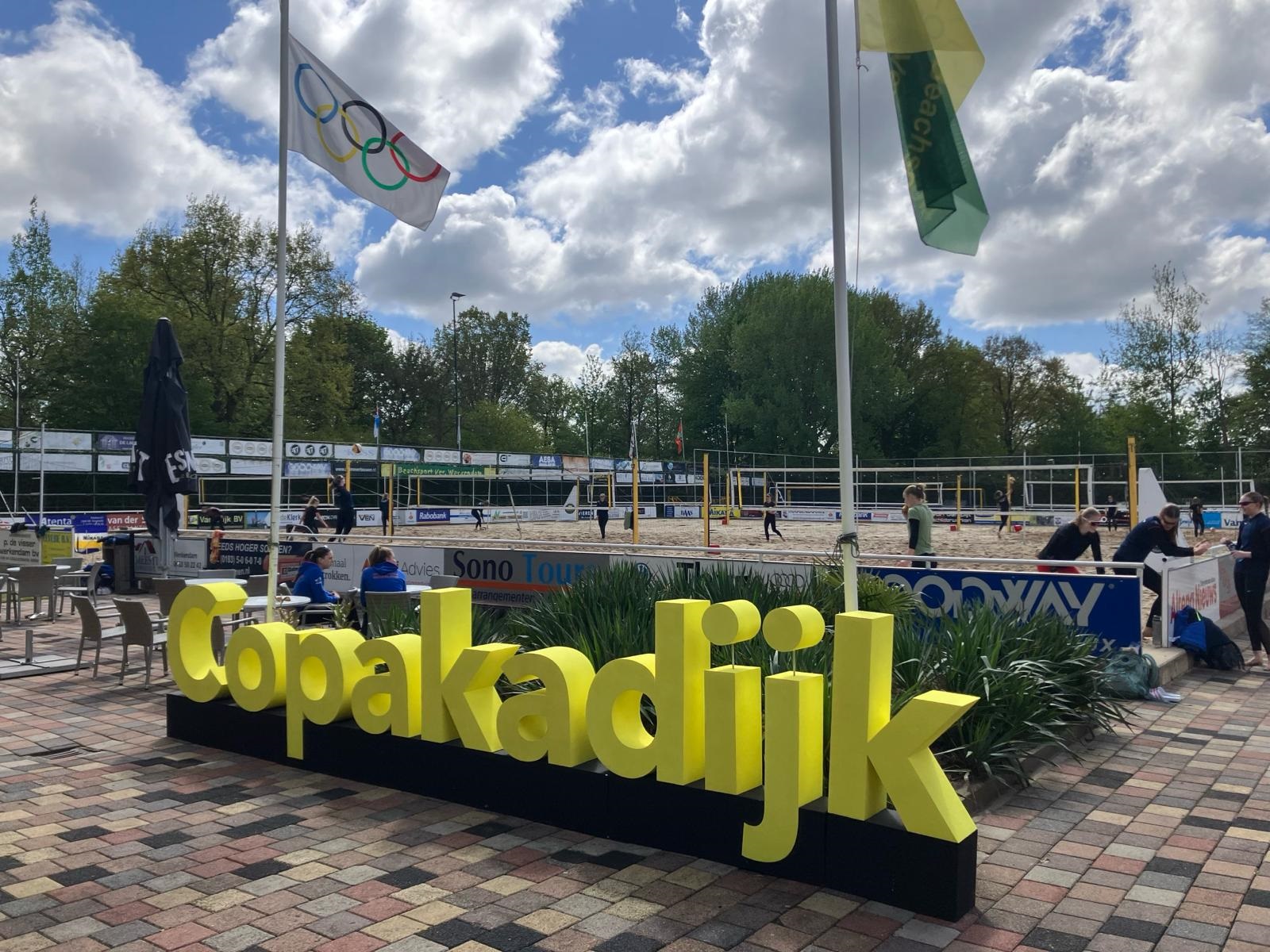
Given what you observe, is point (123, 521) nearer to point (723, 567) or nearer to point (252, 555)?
point (252, 555)

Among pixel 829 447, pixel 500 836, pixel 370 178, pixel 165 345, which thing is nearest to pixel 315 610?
pixel 165 345

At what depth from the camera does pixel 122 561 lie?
16641 millimetres

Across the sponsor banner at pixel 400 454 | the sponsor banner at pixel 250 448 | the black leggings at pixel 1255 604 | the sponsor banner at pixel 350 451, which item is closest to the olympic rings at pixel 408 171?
the black leggings at pixel 1255 604

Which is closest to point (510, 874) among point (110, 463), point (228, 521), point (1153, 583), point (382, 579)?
point (382, 579)

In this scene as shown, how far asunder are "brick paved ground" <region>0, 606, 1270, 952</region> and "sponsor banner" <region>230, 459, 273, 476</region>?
31.2m

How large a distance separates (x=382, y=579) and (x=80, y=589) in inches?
254

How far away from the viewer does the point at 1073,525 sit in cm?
974

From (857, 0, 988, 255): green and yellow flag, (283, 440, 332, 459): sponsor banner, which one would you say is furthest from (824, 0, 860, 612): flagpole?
(283, 440, 332, 459): sponsor banner

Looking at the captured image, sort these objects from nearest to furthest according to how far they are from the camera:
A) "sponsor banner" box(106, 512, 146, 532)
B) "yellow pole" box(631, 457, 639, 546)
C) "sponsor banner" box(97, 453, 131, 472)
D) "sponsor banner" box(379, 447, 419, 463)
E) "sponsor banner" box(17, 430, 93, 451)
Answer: "yellow pole" box(631, 457, 639, 546), "sponsor banner" box(106, 512, 146, 532), "sponsor banner" box(17, 430, 93, 451), "sponsor banner" box(97, 453, 131, 472), "sponsor banner" box(379, 447, 419, 463)

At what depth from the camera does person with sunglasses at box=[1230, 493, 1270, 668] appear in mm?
9711

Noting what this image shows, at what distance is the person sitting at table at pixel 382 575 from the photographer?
28.9ft

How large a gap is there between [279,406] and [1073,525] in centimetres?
759

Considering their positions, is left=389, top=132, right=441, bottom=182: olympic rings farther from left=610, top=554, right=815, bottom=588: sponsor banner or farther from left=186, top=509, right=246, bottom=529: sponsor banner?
left=186, top=509, right=246, bottom=529: sponsor banner

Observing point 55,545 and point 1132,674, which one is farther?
point 55,545
